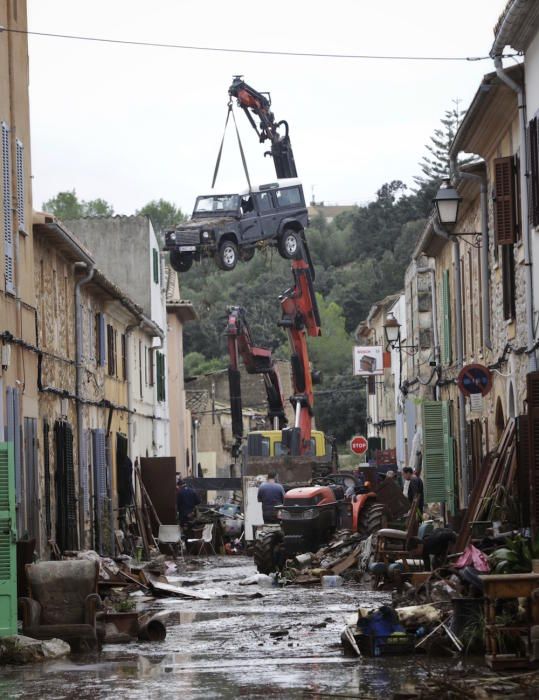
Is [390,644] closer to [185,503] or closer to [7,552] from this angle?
[7,552]

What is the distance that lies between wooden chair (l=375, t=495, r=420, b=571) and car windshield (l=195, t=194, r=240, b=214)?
1987 cm

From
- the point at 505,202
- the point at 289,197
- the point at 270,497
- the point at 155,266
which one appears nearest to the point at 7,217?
the point at 505,202

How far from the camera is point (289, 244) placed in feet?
134

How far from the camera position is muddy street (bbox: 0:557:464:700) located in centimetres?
1160

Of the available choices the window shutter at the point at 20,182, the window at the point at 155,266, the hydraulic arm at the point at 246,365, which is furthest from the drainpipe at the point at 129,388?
the window shutter at the point at 20,182

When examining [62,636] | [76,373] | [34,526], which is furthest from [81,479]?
[62,636]

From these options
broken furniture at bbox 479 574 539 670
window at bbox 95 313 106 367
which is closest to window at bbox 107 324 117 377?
window at bbox 95 313 106 367

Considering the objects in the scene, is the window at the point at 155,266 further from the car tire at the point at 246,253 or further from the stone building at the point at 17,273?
the stone building at the point at 17,273

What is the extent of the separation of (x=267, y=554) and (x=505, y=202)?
940 centimetres

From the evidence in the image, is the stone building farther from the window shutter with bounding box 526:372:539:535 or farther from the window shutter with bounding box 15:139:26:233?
the window shutter with bounding box 526:372:539:535

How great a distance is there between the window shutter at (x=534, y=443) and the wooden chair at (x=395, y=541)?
4766 mm

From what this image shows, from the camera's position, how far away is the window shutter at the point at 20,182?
20391 millimetres

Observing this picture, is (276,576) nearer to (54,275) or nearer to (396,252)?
(54,275)

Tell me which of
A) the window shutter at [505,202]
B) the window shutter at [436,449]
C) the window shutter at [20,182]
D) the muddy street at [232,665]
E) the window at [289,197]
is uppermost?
the window at [289,197]
